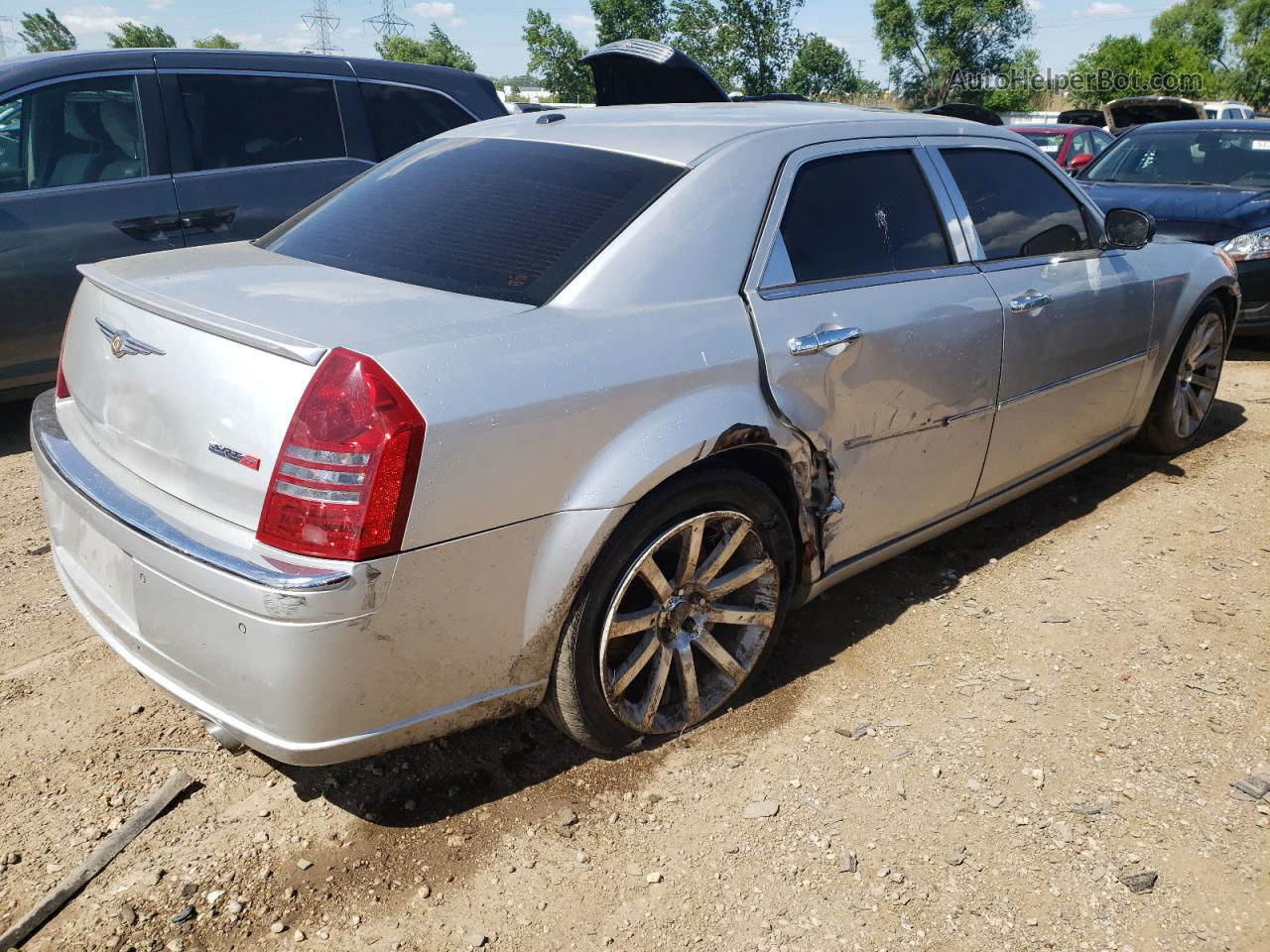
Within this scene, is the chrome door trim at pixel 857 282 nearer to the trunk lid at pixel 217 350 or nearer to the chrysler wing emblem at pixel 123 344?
the trunk lid at pixel 217 350

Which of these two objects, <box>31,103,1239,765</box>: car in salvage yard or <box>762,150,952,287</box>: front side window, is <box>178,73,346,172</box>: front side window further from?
<box>762,150,952,287</box>: front side window

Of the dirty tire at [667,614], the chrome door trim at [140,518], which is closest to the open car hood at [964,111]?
the dirty tire at [667,614]

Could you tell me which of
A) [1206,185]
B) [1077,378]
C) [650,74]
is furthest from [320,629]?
[1206,185]

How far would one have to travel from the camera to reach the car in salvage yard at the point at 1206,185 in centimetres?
703

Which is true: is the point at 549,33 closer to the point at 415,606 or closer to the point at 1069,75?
the point at 1069,75

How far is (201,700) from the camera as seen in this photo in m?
2.21

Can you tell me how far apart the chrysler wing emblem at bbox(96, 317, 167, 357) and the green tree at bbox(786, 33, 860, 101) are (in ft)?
199

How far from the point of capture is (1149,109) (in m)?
19.2

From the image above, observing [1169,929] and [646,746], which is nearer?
[1169,929]

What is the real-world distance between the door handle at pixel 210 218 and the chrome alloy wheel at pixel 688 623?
367cm

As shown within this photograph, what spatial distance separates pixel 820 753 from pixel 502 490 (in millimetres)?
1251

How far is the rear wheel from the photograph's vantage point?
481 centimetres

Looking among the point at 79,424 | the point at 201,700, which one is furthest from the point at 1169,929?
the point at 79,424

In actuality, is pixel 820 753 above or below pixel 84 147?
below
